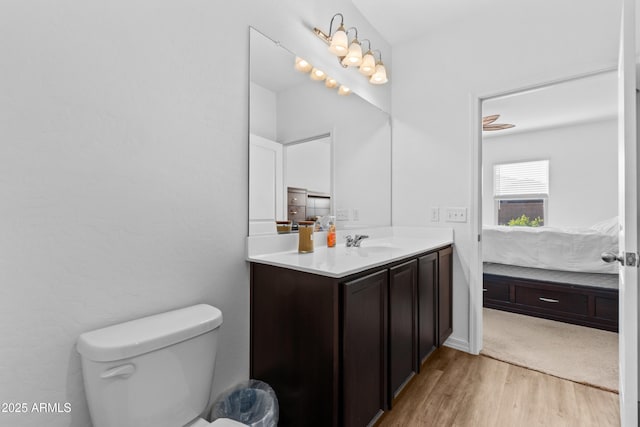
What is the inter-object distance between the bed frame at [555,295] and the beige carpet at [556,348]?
0.09m

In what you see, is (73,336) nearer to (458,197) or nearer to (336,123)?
(336,123)

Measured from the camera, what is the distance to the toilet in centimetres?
90

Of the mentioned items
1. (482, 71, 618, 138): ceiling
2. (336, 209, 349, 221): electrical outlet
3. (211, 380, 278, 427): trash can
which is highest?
(482, 71, 618, 138): ceiling

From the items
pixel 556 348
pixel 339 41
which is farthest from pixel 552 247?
pixel 339 41

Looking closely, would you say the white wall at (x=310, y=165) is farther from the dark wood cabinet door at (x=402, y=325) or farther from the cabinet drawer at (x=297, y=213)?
the dark wood cabinet door at (x=402, y=325)

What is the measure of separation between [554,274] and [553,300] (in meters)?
0.25

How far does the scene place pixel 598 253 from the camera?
2807 millimetres

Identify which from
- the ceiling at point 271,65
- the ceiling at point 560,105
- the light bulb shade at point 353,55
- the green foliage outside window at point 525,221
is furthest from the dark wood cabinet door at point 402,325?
the green foliage outside window at point 525,221

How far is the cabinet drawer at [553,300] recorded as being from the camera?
110 inches

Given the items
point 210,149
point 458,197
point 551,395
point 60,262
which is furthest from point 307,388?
point 458,197

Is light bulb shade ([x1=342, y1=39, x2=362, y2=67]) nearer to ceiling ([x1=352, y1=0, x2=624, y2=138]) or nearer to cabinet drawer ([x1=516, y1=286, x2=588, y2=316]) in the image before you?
ceiling ([x1=352, y1=0, x2=624, y2=138])

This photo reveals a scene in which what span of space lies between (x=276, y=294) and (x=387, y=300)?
0.52 metres

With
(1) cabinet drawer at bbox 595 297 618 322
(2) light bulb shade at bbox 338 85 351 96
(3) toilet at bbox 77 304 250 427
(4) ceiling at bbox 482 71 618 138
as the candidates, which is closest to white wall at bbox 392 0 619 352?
(2) light bulb shade at bbox 338 85 351 96

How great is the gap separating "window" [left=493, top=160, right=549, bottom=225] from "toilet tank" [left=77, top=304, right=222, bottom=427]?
585 cm
